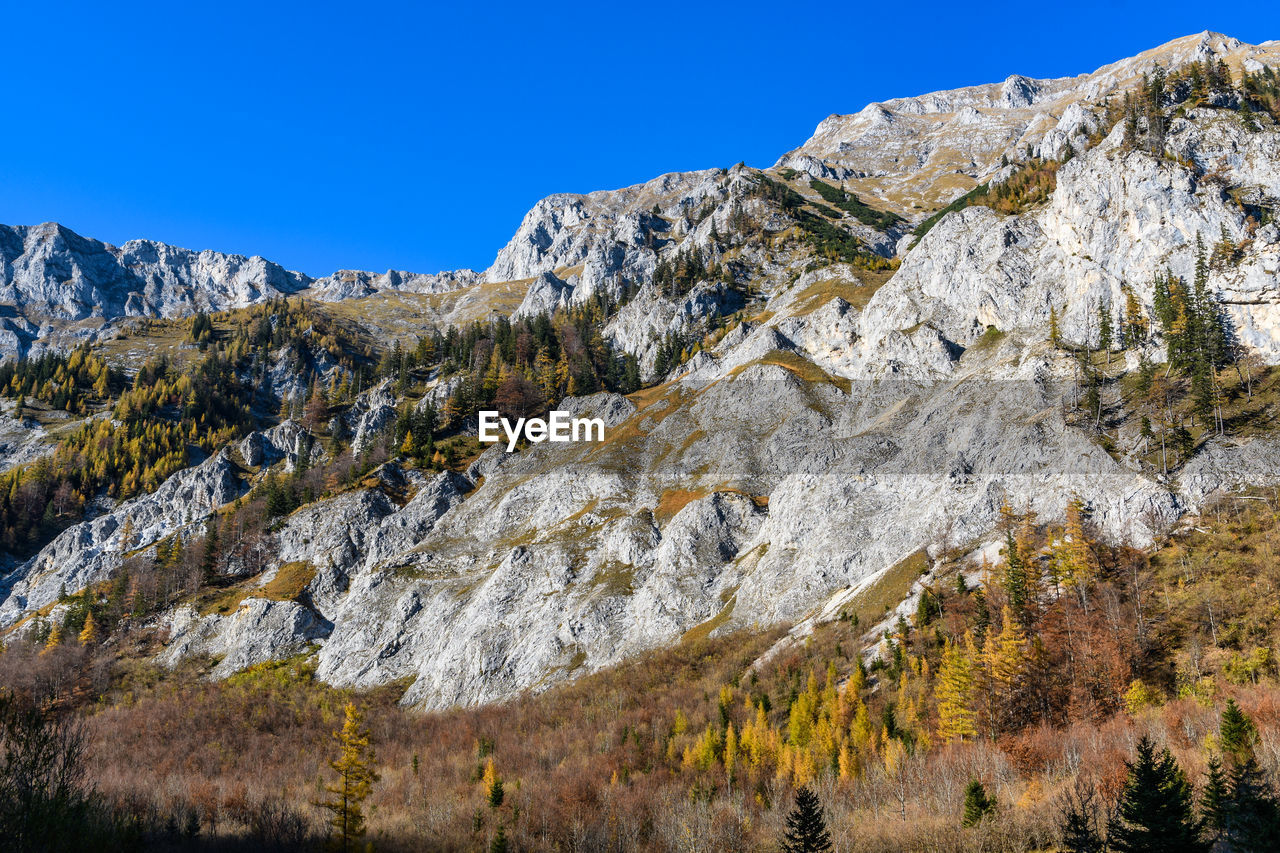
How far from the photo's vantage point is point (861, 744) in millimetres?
58469

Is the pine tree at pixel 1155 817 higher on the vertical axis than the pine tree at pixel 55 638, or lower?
lower

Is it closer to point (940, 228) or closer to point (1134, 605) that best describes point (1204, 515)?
point (1134, 605)

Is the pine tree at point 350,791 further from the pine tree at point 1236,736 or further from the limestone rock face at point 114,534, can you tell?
the limestone rock face at point 114,534

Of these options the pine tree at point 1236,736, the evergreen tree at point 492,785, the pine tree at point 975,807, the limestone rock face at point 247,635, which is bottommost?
the evergreen tree at point 492,785

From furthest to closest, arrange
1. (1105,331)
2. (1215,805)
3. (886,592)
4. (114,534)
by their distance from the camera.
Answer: (114,534), (1105,331), (886,592), (1215,805)

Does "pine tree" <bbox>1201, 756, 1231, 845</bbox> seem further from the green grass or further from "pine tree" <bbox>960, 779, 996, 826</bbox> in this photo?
the green grass

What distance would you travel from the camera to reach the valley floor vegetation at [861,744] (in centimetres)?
3900

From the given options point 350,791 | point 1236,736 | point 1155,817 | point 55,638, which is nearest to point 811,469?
point 1236,736

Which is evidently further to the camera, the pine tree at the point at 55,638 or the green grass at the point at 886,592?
the pine tree at the point at 55,638

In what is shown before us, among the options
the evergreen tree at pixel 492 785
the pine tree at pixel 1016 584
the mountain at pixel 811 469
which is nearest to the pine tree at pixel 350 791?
the evergreen tree at pixel 492 785

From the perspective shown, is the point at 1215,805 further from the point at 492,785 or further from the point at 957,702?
the point at 492,785

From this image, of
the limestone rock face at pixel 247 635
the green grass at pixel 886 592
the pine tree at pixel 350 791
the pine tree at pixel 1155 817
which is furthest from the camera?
the limestone rock face at pixel 247 635

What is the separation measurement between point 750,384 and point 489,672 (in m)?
70.8

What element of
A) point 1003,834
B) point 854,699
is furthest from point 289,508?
point 1003,834
